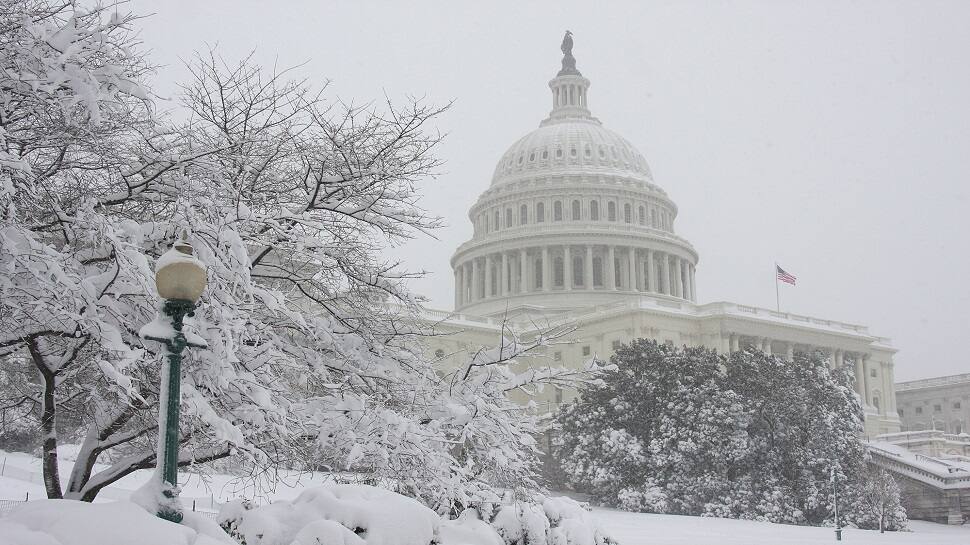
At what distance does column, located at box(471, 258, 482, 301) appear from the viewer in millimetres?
114750

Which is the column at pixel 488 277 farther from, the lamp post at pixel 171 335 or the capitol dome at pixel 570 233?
the lamp post at pixel 171 335

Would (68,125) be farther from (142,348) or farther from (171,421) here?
(171,421)

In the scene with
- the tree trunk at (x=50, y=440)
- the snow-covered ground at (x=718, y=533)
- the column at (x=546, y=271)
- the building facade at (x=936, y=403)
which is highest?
the column at (x=546, y=271)

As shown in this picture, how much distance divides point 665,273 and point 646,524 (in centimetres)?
7102

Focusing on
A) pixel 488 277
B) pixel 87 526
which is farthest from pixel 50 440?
pixel 488 277

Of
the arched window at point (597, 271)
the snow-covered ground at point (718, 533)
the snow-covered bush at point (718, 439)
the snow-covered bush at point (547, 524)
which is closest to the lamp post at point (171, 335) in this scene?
the snow-covered bush at point (547, 524)

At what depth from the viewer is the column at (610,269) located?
10692 centimetres

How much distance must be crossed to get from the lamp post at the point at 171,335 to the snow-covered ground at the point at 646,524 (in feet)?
69.3

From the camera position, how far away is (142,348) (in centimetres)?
1082

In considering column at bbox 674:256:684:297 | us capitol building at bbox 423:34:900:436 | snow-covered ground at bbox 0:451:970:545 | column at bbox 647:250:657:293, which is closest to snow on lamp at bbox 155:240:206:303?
snow-covered ground at bbox 0:451:970:545

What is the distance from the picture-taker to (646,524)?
4247cm

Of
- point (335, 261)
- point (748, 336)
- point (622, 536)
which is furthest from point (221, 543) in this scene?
point (748, 336)

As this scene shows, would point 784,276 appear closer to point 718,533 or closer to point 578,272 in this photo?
point 578,272

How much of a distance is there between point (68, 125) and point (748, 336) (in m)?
84.9
